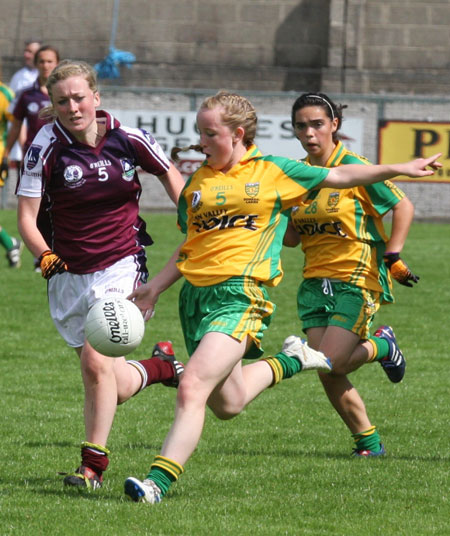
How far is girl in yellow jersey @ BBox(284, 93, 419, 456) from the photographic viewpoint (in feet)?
19.6

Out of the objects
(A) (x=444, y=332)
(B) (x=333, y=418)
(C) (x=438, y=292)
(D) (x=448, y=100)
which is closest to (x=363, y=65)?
(D) (x=448, y=100)

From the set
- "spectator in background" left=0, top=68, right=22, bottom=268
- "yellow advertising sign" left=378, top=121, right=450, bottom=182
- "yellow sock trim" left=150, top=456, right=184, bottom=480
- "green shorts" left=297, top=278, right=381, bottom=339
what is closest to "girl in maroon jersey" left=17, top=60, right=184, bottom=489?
"yellow sock trim" left=150, top=456, right=184, bottom=480

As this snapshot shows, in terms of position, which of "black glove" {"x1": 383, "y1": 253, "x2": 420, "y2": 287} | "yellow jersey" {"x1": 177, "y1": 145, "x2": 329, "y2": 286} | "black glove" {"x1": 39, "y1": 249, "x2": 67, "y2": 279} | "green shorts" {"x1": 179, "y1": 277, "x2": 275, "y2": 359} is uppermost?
A: "yellow jersey" {"x1": 177, "y1": 145, "x2": 329, "y2": 286}

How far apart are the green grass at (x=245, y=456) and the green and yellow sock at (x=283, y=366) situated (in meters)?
0.49

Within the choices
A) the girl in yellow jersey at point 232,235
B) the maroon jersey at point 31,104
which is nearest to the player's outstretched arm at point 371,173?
the girl in yellow jersey at point 232,235

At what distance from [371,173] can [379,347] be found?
140 cm

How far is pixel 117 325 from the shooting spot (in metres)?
5.01

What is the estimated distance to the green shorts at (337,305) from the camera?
5992mm

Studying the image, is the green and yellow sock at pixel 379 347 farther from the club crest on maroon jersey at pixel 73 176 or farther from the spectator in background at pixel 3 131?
the spectator in background at pixel 3 131

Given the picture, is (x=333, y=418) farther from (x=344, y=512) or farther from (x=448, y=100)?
(x=448, y=100)

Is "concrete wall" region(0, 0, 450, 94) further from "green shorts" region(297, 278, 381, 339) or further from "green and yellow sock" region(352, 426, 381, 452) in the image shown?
"green and yellow sock" region(352, 426, 381, 452)

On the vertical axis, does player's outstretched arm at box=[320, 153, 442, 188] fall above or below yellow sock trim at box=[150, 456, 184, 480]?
above

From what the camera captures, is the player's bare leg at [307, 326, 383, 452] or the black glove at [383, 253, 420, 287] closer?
the player's bare leg at [307, 326, 383, 452]

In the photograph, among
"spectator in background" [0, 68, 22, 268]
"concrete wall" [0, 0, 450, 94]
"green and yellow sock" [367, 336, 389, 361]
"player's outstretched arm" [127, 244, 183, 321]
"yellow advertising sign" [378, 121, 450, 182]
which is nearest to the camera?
"player's outstretched arm" [127, 244, 183, 321]
